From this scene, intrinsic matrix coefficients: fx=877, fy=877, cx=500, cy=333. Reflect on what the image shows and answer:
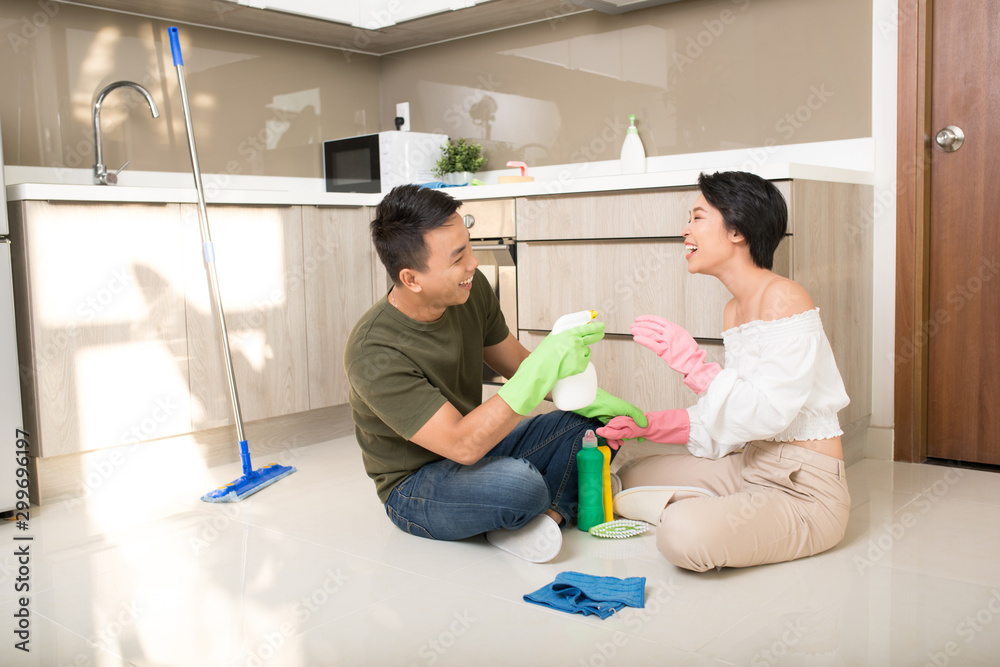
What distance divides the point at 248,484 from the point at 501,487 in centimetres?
100

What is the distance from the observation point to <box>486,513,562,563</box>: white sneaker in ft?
6.14

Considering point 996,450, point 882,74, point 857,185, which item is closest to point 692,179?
point 857,185

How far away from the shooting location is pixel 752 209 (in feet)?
6.39

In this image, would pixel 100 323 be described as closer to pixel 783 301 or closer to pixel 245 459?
pixel 245 459

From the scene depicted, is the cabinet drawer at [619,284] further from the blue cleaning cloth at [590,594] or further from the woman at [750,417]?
the blue cleaning cloth at [590,594]

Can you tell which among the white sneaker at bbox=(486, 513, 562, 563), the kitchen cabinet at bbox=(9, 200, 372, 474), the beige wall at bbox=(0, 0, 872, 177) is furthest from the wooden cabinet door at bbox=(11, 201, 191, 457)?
the white sneaker at bbox=(486, 513, 562, 563)

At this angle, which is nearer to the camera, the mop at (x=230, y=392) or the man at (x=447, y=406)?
the man at (x=447, y=406)

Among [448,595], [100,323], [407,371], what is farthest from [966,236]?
[100,323]

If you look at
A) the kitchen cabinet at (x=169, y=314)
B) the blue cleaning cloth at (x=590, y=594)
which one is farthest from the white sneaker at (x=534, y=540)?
the kitchen cabinet at (x=169, y=314)

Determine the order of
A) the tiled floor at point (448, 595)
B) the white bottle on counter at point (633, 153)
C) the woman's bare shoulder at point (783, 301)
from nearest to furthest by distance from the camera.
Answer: the tiled floor at point (448, 595) → the woman's bare shoulder at point (783, 301) → the white bottle on counter at point (633, 153)

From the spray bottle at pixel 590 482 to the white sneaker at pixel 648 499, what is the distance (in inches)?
3.3

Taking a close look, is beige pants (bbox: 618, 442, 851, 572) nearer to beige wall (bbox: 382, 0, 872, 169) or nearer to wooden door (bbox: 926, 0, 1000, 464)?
wooden door (bbox: 926, 0, 1000, 464)

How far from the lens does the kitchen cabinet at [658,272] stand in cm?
235

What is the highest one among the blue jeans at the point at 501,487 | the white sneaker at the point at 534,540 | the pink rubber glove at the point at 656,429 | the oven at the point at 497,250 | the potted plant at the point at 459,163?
the potted plant at the point at 459,163
